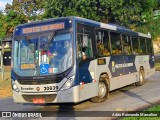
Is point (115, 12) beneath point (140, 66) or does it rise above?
above

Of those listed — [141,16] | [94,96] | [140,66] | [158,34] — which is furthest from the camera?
[158,34]

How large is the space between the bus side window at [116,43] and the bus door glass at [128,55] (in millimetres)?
610

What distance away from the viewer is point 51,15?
135 feet

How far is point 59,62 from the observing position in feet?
33.6

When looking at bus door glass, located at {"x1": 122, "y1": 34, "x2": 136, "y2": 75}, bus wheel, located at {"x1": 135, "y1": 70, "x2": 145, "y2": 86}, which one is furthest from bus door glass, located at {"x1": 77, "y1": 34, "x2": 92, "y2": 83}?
bus wheel, located at {"x1": 135, "y1": 70, "x2": 145, "y2": 86}

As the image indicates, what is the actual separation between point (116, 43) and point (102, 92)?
272cm

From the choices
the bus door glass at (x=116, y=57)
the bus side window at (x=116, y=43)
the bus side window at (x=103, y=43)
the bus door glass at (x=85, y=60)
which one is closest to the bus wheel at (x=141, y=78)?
the bus door glass at (x=116, y=57)

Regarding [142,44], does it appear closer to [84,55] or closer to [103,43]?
[103,43]

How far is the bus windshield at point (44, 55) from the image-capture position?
1025cm

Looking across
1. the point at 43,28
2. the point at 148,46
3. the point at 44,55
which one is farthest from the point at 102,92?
the point at 148,46

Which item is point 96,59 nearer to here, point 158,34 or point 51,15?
point 51,15

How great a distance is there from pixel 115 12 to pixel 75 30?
1174 inches

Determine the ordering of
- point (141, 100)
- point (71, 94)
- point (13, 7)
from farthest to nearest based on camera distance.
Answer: point (13, 7) → point (141, 100) → point (71, 94)

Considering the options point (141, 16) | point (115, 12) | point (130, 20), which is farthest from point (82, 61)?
point (141, 16)
